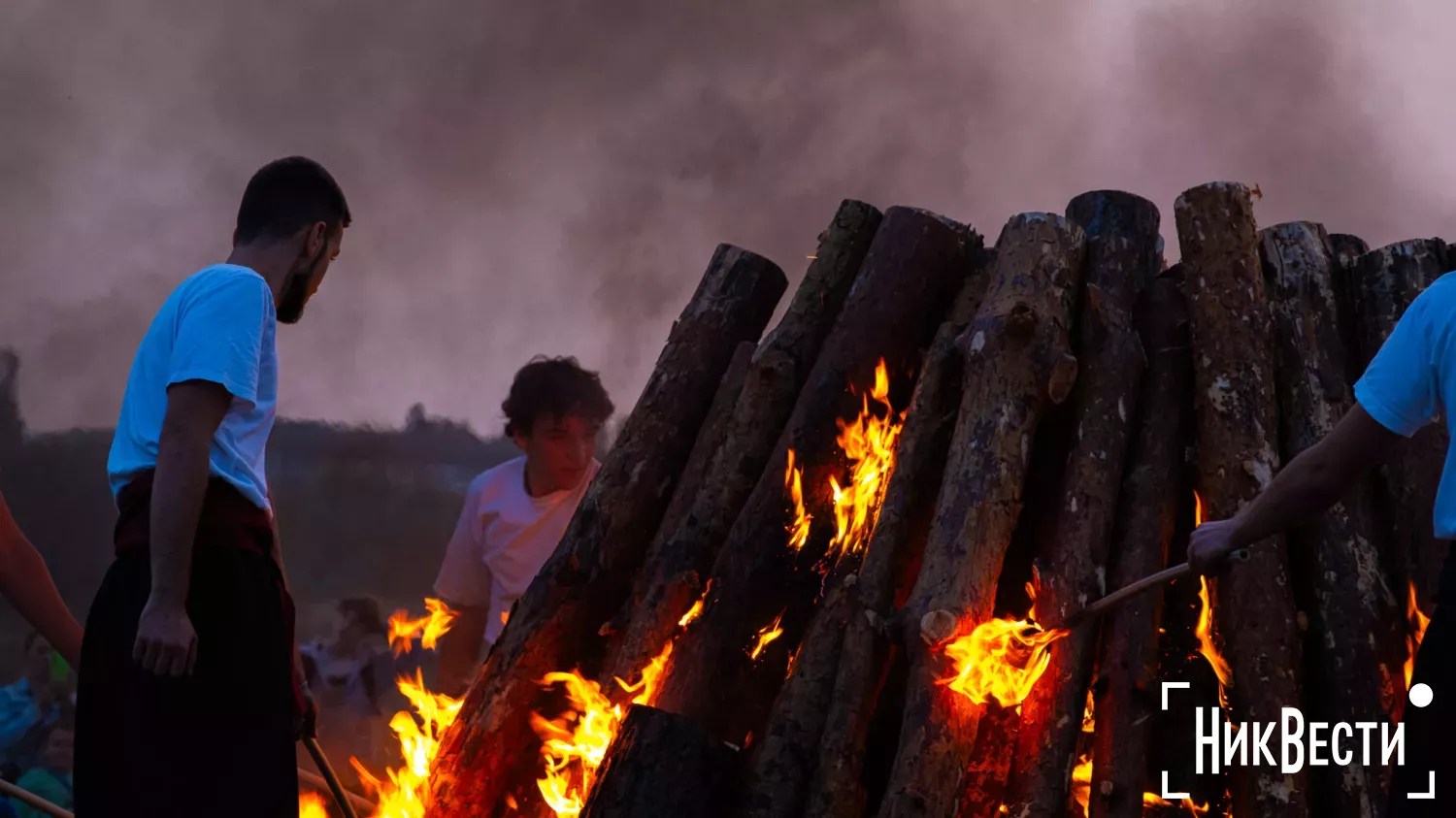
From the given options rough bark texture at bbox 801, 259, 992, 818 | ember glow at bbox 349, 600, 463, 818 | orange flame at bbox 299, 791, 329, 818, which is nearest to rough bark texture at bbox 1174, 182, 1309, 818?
rough bark texture at bbox 801, 259, 992, 818

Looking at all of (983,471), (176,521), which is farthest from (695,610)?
(176,521)

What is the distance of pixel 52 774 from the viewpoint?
6617mm

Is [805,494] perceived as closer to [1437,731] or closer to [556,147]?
[1437,731]

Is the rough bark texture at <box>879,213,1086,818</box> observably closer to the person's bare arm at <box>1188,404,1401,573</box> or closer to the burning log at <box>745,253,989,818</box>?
the burning log at <box>745,253,989,818</box>

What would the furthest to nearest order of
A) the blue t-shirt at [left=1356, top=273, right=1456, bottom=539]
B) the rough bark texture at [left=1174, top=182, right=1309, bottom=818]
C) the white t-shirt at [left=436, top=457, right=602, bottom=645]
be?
the white t-shirt at [left=436, top=457, right=602, bottom=645], the rough bark texture at [left=1174, top=182, right=1309, bottom=818], the blue t-shirt at [left=1356, top=273, right=1456, bottom=539]

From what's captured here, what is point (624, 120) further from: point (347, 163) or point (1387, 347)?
point (1387, 347)

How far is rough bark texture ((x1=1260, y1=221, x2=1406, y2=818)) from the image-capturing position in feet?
10.8

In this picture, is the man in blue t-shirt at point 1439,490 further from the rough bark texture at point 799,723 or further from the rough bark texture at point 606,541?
the rough bark texture at point 606,541

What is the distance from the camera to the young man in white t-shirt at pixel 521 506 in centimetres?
564

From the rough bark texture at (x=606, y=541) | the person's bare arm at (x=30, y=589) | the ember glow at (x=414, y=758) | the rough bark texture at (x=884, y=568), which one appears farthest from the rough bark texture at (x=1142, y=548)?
the person's bare arm at (x=30, y=589)

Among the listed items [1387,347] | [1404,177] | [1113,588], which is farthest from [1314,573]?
[1404,177]

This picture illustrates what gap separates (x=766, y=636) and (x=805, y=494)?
523 millimetres

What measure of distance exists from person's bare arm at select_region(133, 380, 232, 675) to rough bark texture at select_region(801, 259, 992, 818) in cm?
172

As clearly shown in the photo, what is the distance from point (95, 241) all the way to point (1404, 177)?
476 inches
